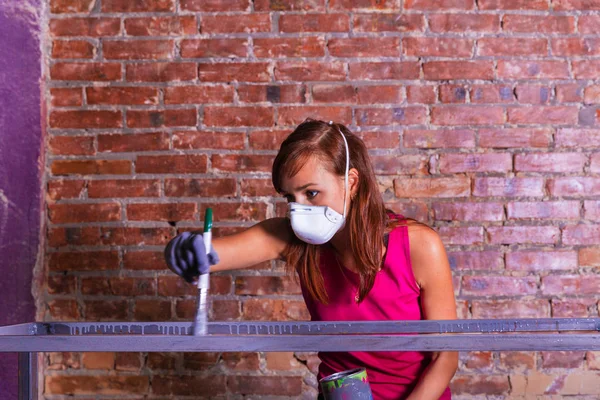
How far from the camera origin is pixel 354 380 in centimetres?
111

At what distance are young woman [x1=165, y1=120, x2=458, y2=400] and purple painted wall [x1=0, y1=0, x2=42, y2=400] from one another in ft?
2.77

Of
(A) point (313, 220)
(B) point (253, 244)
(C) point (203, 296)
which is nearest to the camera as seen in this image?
(C) point (203, 296)

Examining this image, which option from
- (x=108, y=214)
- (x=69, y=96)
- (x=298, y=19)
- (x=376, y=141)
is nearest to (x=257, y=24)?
(x=298, y=19)

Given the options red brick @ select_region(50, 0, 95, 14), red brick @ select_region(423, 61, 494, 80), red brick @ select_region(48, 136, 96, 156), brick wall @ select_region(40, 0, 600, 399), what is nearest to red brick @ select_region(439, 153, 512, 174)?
brick wall @ select_region(40, 0, 600, 399)

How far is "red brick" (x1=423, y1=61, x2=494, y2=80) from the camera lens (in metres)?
1.94

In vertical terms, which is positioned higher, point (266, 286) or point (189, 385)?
point (266, 286)

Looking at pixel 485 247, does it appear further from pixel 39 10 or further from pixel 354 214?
pixel 39 10

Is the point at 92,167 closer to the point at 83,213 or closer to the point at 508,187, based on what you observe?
the point at 83,213

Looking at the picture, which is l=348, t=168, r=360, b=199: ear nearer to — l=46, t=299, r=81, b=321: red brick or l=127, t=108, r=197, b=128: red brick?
l=127, t=108, r=197, b=128: red brick

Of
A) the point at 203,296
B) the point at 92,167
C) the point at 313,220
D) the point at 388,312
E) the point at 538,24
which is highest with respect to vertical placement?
the point at 538,24

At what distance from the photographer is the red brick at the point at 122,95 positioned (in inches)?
78.0

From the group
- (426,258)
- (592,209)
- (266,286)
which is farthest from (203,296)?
(592,209)

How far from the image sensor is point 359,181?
1.45 meters

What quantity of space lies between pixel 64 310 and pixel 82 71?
30.9 inches
